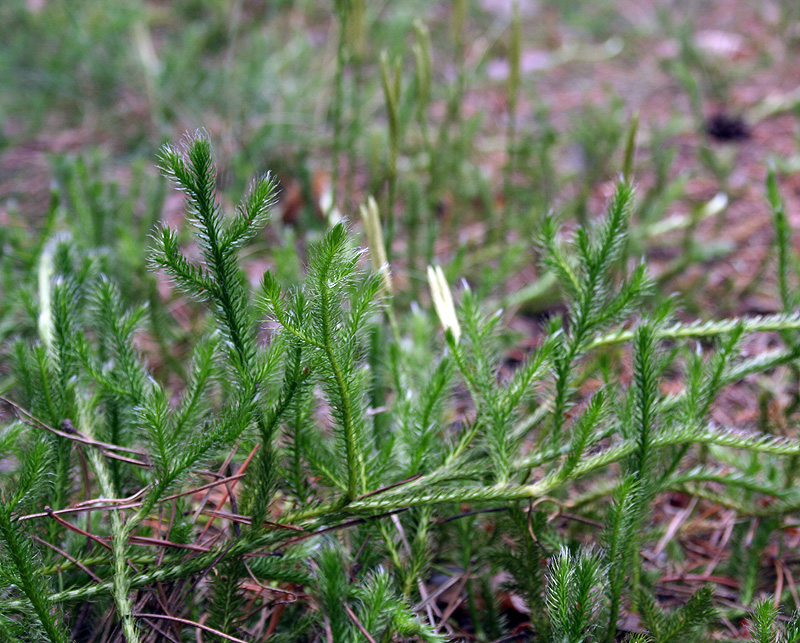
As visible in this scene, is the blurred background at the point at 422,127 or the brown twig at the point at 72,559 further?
the blurred background at the point at 422,127

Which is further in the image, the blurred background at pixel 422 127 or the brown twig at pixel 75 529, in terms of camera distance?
the blurred background at pixel 422 127

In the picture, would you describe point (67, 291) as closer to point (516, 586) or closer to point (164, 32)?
point (516, 586)

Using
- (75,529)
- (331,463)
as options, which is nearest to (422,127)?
(331,463)

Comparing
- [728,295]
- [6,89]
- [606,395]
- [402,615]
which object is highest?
[6,89]

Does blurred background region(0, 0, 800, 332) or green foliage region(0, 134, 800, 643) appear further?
blurred background region(0, 0, 800, 332)

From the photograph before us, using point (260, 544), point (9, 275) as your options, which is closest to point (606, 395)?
point (260, 544)

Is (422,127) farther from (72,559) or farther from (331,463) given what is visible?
(72,559)

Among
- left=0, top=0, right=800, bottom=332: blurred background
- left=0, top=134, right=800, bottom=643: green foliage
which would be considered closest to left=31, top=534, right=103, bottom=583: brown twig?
left=0, top=134, right=800, bottom=643: green foliage

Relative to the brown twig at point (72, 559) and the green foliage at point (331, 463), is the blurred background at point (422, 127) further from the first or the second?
the brown twig at point (72, 559)

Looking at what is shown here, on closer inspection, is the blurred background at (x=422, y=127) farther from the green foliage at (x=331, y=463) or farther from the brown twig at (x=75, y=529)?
the brown twig at (x=75, y=529)

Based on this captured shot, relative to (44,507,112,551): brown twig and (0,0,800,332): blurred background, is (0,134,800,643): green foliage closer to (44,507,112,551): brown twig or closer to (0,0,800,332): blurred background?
(44,507,112,551): brown twig

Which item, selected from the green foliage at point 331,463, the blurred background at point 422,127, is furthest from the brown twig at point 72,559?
the blurred background at point 422,127
